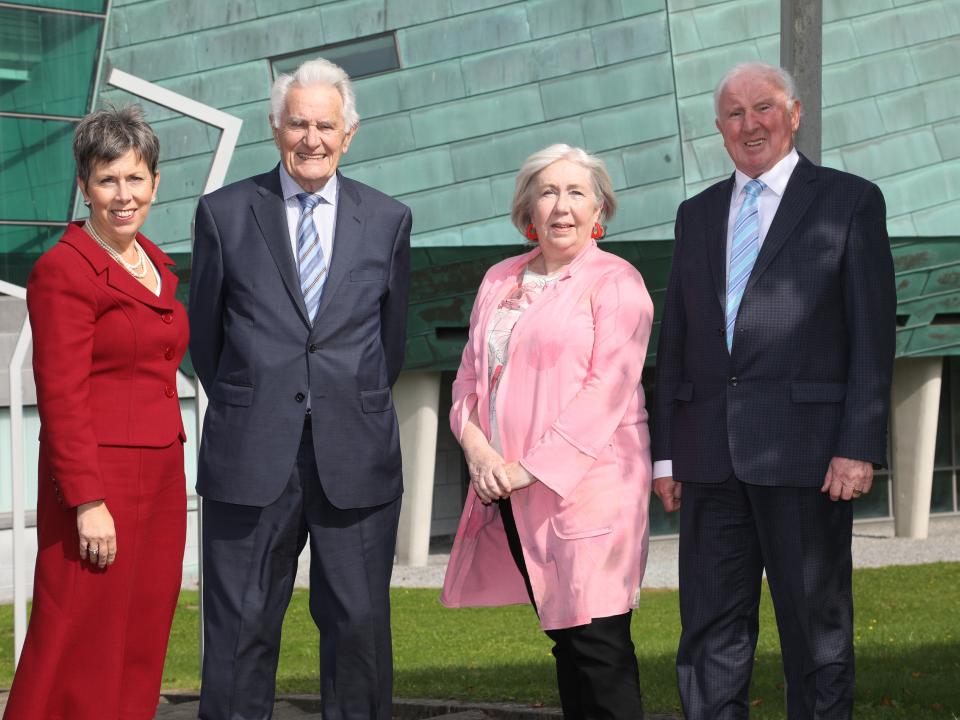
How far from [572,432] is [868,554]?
17364 mm

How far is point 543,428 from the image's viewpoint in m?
4.16

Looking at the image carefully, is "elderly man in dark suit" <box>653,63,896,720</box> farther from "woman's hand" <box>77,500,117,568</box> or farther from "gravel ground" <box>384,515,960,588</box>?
"gravel ground" <box>384,515,960,588</box>

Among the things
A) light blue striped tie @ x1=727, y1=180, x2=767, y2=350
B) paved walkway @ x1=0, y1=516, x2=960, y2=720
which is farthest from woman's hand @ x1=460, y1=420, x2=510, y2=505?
paved walkway @ x1=0, y1=516, x2=960, y2=720

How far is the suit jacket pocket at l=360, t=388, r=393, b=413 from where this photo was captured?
4.04m

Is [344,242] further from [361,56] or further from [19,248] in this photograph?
[361,56]

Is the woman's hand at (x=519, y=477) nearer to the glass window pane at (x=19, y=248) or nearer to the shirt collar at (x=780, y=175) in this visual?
the shirt collar at (x=780, y=175)

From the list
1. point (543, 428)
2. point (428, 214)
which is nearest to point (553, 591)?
point (543, 428)

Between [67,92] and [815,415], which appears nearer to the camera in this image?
[815,415]

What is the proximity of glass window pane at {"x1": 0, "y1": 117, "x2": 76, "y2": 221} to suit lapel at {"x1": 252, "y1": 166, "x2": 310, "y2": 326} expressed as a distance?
12.5m

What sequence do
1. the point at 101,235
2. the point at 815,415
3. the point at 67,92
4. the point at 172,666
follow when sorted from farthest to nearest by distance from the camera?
1. the point at 67,92
2. the point at 172,666
3. the point at 815,415
4. the point at 101,235

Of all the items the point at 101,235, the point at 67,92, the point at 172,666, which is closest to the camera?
the point at 101,235

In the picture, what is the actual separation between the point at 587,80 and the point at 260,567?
1484 cm

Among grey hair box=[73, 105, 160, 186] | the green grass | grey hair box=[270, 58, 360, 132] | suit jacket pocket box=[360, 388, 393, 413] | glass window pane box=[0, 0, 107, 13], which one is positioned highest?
glass window pane box=[0, 0, 107, 13]

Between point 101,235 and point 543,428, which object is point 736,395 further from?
point 101,235
